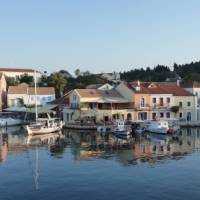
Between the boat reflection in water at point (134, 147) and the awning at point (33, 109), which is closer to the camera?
the boat reflection in water at point (134, 147)

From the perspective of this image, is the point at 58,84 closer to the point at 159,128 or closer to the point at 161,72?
the point at 159,128

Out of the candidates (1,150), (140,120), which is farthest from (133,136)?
(1,150)

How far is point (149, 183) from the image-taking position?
1139 inches

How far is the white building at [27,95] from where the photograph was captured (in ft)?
287

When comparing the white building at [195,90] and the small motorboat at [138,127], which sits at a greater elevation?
the white building at [195,90]

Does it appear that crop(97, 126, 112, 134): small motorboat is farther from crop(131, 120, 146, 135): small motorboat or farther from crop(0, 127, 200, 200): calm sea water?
crop(0, 127, 200, 200): calm sea water

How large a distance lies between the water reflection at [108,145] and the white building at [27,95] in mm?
27812

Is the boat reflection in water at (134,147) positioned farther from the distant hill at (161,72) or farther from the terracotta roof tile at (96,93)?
the distant hill at (161,72)

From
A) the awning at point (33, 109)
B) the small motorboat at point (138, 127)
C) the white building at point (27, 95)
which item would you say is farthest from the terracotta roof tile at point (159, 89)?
the white building at point (27, 95)

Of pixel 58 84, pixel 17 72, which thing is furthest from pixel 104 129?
pixel 17 72

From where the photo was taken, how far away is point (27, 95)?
88375 mm

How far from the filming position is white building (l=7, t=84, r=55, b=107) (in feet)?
287

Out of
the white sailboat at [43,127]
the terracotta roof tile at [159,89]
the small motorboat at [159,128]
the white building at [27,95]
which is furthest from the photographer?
the white building at [27,95]

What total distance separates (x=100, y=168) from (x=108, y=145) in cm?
1276
